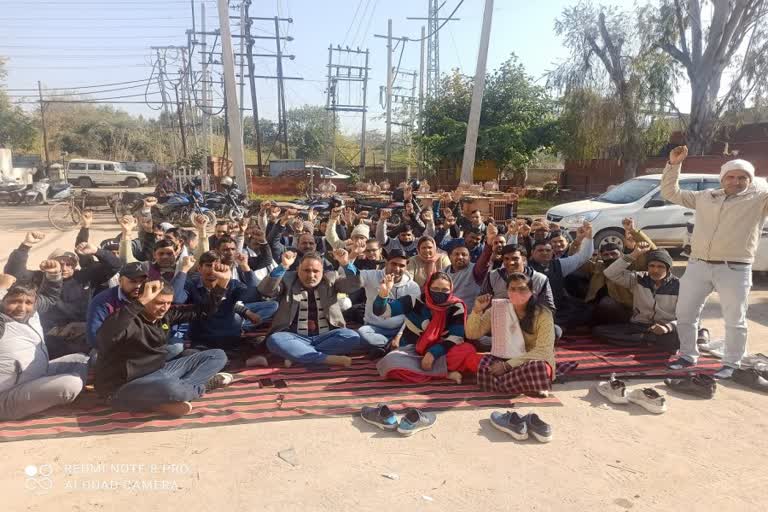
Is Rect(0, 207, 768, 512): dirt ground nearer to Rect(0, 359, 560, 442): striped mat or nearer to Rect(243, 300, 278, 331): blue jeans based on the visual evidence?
Rect(0, 359, 560, 442): striped mat

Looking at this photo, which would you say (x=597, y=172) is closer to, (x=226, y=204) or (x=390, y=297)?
(x=226, y=204)

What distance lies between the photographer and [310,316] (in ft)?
14.7

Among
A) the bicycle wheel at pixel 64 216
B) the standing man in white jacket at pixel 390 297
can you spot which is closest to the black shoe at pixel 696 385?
the standing man in white jacket at pixel 390 297

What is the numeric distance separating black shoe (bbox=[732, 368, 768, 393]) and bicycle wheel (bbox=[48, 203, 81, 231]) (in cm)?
1412

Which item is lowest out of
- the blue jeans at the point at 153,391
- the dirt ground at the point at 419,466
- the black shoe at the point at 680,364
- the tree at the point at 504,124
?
the dirt ground at the point at 419,466

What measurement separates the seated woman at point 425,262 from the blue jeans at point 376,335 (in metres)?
0.56

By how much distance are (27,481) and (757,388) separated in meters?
4.82

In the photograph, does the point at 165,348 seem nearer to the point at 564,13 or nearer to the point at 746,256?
the point at 746,256

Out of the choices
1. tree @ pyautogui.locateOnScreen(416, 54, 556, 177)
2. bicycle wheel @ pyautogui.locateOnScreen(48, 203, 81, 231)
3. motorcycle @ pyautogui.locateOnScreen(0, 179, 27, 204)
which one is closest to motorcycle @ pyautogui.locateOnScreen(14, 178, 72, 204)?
motorcycle @ pyautogui.locateOnScreen(0, 179, 27, 204)

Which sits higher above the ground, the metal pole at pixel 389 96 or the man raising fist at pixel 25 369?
the metal pole at pixel 389 96

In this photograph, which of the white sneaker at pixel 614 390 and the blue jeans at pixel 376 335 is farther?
the blue jeans at pixel 376 335

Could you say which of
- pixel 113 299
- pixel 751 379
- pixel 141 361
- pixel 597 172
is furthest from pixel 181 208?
pixel 597 172

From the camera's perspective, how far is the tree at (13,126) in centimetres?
3406

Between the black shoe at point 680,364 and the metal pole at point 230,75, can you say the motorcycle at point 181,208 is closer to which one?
the metal pole at point 230,75
